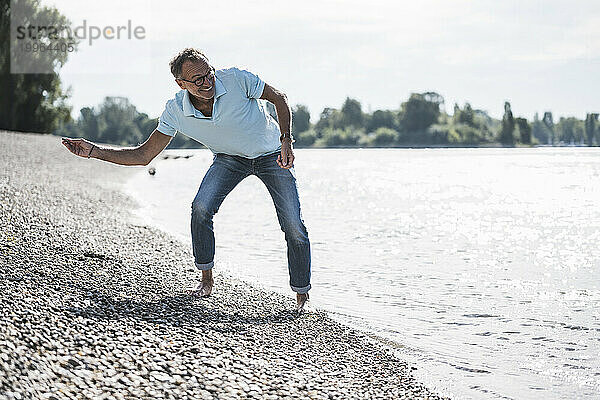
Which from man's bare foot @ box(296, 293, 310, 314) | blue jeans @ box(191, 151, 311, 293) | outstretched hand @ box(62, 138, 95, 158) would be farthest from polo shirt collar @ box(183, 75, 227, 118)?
man's bare foot @ box(296, 293, 310, 314)

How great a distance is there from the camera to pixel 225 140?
5719 millimetres

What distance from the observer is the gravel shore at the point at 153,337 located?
4.09 meters

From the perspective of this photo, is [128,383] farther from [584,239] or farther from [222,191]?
[584,239]

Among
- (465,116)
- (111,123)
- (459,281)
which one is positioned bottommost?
(459,281)

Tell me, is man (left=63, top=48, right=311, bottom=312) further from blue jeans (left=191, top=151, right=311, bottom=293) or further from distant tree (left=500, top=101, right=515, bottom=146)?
distant tree (left=500, top=101, right=515, bottom=146)

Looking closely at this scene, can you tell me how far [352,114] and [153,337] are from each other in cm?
14872

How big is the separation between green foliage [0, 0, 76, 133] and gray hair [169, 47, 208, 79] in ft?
127

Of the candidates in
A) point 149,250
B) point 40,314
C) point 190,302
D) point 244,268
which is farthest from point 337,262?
point 40,314

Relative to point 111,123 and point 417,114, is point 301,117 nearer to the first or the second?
point 417,114

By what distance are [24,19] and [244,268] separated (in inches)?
1531

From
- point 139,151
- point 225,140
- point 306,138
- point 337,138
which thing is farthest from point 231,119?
point 337,138

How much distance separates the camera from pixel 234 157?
19.5 feet

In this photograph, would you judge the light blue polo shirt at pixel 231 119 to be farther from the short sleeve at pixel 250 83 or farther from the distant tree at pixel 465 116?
the distant tree at pixel 465 116

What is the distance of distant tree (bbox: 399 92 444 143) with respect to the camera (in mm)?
148125
